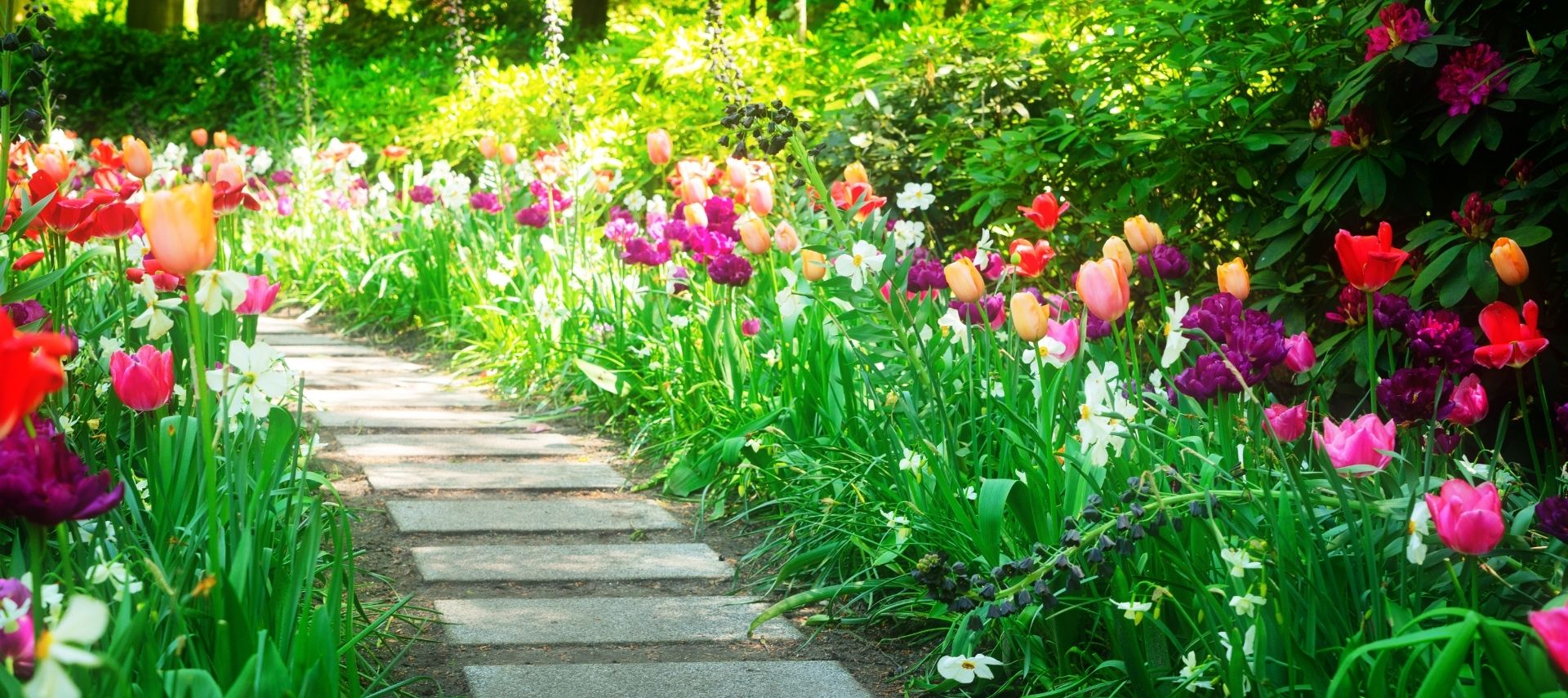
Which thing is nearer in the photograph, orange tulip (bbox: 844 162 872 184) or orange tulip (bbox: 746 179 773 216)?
orange tulip (bbox: 844 162 872 184)

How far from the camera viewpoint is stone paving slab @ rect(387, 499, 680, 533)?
11.3 feet

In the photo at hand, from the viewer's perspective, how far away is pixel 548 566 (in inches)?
125

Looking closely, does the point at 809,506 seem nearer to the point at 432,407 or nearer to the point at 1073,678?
the point at 1073,678

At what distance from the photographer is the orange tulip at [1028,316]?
250 centimetres

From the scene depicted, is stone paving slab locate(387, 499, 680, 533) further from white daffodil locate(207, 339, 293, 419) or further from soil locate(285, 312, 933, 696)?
white daffodil locate(207, 339, 293, 419)

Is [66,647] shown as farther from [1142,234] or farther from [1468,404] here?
[1142,234]

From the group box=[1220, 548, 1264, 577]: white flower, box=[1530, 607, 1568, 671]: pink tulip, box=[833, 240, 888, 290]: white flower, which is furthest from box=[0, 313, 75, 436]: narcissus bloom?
box=[833, 240, 888, 290]: white flower

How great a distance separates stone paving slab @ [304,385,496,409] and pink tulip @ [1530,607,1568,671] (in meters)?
4.03

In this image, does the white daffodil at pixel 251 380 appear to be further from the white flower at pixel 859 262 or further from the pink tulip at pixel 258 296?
the white flower at pixel 859 262

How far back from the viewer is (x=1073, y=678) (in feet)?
7.62

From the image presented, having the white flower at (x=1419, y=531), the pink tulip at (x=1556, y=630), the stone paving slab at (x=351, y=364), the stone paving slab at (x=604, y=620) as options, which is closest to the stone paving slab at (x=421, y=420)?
the stone paving slab at (x=351, y=364)

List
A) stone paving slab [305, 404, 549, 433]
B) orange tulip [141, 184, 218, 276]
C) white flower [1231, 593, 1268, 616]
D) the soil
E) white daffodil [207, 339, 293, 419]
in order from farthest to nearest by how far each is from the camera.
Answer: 1. stone paving slab [305, 404, 549, 433]
2. the soil
3. white daffodil [207, 339, 293, 419]
4. white flower [1231, 593, 1268, 616]
5. orange tulip [141, 184, 218, 276]

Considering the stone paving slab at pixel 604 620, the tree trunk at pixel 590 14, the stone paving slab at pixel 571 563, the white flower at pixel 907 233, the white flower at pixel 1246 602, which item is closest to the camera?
the white flower at pixel 1246 602

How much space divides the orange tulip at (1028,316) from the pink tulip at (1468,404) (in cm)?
68
